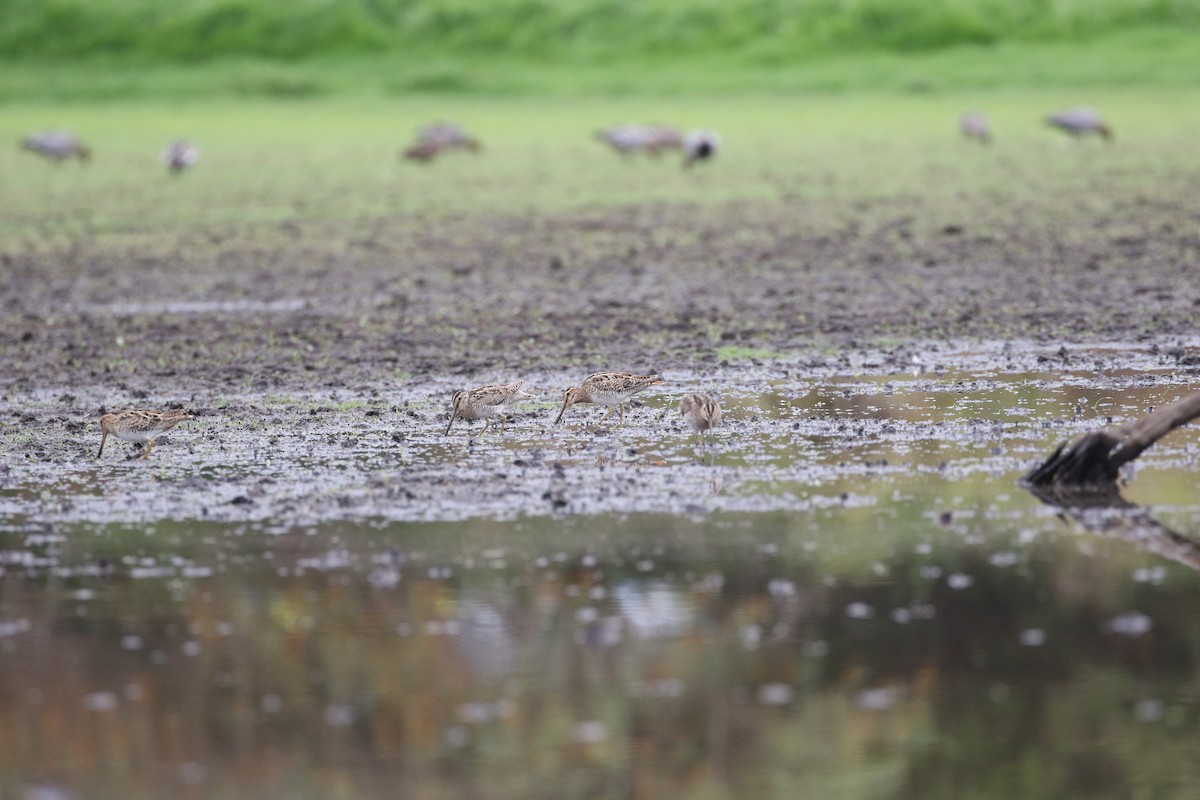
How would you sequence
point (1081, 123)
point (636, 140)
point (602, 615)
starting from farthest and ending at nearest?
point (636, 140), point (1081, 123), point (602, 615)

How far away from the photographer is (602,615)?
6.26 metres

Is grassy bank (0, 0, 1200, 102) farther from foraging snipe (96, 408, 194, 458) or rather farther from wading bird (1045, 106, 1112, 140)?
foraging snipe (96, 408, 194, 458)

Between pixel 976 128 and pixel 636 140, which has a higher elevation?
pixel 976 128

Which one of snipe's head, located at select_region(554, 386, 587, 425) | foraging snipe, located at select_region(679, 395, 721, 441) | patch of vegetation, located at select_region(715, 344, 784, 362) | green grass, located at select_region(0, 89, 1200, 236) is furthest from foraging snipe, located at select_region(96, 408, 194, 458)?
green grass, located at select_region(0, 89, 1200, 236)

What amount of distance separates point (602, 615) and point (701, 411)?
266 cm

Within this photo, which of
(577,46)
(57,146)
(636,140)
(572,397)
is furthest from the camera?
(577,46)

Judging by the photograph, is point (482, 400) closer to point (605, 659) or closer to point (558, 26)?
point (605, 659)

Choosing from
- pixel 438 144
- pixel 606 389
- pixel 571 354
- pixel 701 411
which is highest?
pixel 701 411

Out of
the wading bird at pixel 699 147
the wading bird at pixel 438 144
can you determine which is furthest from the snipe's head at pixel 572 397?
the wading bird at pixel 438 144

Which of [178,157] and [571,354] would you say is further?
[178,157]

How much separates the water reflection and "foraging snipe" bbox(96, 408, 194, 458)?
1.35 meters

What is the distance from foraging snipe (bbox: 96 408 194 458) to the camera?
28.8 feet

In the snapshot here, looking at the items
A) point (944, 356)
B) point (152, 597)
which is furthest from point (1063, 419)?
point (152, 597)

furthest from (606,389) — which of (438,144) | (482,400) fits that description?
(438,144)
